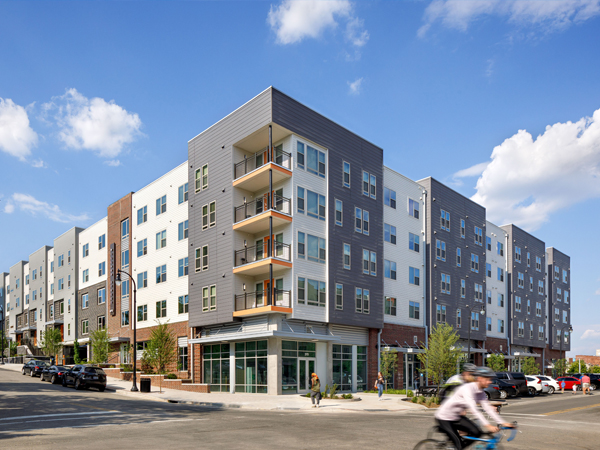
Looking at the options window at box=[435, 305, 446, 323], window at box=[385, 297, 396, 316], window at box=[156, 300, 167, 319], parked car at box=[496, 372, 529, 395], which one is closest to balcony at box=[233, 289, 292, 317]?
window at box=[156, 300, 167, 319]

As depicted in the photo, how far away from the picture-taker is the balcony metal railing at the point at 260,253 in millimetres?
35844

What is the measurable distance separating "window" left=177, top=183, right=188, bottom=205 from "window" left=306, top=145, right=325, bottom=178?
12.5 meters

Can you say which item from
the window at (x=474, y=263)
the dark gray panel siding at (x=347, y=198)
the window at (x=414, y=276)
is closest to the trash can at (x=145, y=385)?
the dark gray panel siding at (x=347, y=198)

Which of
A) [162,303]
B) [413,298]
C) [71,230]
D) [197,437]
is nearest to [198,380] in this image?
Result: [162,303]

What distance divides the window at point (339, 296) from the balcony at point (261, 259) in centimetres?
488

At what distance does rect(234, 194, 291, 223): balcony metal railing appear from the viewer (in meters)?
36.4

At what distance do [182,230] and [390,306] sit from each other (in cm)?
1823

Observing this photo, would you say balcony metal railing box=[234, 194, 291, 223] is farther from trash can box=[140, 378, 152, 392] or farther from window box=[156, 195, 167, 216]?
window box=[156, 195, 167, 216]

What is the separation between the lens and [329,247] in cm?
3828

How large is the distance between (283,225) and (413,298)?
1753 centimetres

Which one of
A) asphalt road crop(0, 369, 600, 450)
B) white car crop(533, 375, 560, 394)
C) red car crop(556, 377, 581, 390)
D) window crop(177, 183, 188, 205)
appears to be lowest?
red car crop(556, 377, 581, 390)

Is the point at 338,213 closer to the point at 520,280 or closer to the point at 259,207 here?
the point at 259,207

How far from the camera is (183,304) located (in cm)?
4400

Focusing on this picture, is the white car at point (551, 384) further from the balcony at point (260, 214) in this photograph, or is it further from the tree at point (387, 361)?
the balcony at point (260, 214)
